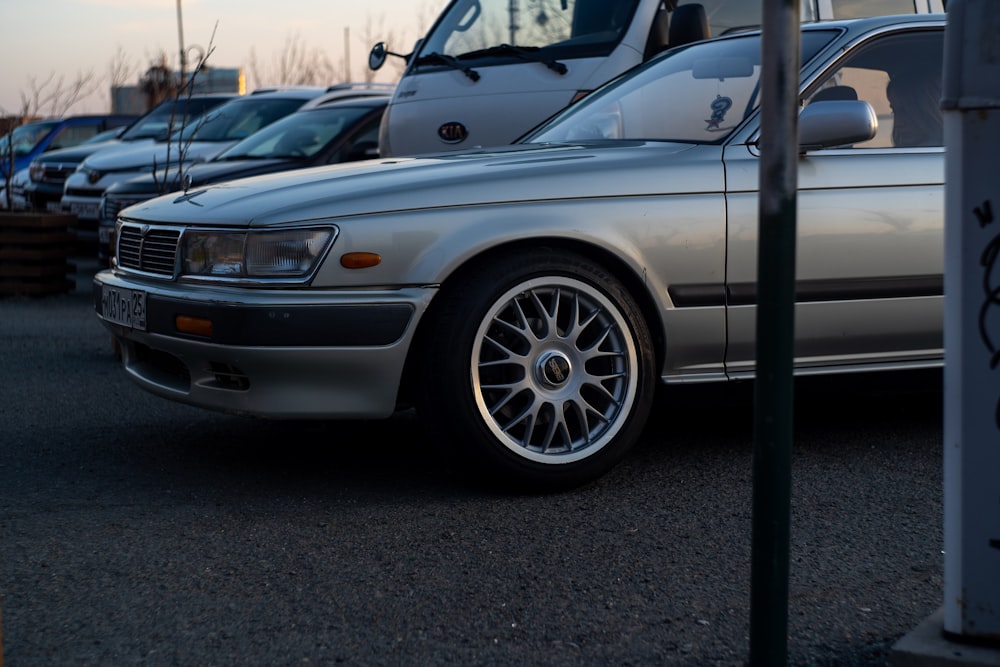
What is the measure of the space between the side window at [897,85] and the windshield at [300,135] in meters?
5.84

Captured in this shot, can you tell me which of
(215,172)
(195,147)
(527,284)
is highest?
(195,147)

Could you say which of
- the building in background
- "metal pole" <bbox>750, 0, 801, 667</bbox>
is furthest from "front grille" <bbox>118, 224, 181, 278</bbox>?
the building in background

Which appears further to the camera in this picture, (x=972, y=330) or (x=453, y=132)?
(x=453, y=132)

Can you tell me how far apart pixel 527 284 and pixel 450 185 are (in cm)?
37

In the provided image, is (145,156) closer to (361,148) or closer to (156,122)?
(156,122)

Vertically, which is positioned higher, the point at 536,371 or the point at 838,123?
the point at 838,123

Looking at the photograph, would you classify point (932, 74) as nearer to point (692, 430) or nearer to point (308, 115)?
point (692, 430)

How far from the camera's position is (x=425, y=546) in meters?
3.50

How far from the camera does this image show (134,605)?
3055 millimetres

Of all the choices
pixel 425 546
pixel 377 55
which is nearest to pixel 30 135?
pixel 377 55

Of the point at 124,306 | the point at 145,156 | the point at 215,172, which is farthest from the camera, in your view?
the point at 145,156

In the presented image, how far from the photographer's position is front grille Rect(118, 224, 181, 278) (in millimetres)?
4129

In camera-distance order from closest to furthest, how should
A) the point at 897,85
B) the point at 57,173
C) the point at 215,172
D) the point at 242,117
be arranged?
the point at 897,85
the point at 215,172
the point at 242,117
the point at 57,173

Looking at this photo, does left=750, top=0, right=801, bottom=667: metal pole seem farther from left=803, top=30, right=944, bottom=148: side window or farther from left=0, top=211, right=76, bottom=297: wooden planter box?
left=0, top=211, right=76, bottom=297: wooden planter box
